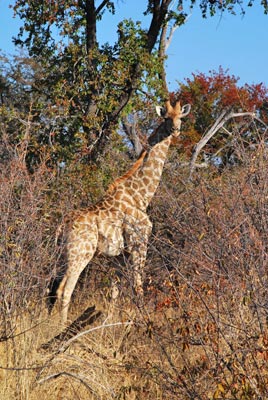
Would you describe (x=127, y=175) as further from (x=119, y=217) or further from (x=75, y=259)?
(x=75, y=259)

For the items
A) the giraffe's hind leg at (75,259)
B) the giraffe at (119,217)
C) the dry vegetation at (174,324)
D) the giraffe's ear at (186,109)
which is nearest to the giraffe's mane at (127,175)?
the giraffe at (119,217)

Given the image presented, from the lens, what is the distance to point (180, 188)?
11438mm

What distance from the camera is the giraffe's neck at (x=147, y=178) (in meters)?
10.5

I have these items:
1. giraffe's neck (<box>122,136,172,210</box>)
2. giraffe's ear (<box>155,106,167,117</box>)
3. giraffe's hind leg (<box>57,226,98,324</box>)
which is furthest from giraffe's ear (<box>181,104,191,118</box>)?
giraffe's hind leg (<box>57,226,98,324</box>)

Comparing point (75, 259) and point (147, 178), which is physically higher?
point (147, 178)

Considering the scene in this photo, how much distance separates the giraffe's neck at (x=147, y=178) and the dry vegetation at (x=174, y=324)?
2669 millimetres

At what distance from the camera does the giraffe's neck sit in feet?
34.5

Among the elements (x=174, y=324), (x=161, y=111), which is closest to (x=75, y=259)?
(x=161, y=111)

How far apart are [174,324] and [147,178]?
5028 millimetres

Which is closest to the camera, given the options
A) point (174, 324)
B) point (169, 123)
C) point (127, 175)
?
point (174, 324)

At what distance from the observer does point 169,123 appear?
11.1 meters

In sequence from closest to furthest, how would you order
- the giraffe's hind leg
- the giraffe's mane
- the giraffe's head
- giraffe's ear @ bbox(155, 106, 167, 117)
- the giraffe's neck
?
the giraffe's hind leg
the giraffe's mane
the giraffe's neck
the giraffe's head
giraffe's ear @ bbox(155, 106, 167, 117)

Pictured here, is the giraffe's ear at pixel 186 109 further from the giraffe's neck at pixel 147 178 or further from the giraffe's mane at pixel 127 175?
the giraffe's mane at pixel 127 175

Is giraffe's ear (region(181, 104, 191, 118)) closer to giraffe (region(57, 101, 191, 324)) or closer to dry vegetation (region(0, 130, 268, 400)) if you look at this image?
giraffe (region(57, 101, 191, 324))
